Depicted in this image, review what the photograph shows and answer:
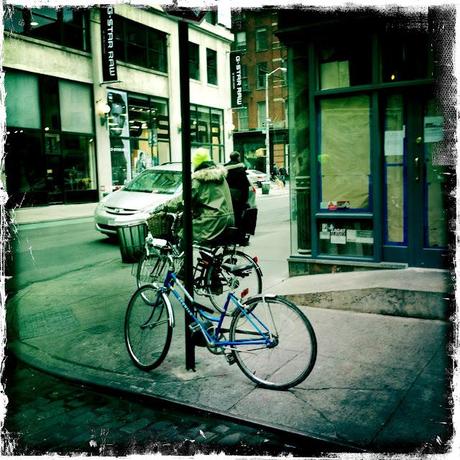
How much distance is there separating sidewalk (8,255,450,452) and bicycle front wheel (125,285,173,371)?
13cm

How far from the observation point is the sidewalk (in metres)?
3.39

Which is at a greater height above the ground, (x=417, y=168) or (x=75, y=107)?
(x=75, y=107)

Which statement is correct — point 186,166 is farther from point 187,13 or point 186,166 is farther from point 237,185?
point 237,185

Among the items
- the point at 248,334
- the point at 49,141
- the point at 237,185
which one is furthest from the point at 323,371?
the point at 49,141

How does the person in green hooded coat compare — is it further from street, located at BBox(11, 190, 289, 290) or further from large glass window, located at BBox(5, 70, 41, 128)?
large glass window, located at BBox(5, 70, 41, 128)

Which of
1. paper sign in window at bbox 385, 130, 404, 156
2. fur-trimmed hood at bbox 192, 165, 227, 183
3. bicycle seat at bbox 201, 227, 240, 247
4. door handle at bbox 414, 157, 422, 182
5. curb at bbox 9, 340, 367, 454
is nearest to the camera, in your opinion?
curb at bbox 9, 340, 367, 454

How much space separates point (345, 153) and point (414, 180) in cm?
100

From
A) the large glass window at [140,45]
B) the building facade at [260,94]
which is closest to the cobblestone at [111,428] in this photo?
the large glass window at [140,45]

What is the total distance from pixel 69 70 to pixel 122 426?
71.2 feet

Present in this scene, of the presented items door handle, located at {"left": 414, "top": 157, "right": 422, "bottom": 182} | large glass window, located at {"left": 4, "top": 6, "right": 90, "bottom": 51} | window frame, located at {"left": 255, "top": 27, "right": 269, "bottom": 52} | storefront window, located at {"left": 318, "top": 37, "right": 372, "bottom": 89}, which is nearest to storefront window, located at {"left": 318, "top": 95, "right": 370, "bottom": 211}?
storefront window, located at {"left": 318, "top": 37, "right": 372, "bottom": 89}

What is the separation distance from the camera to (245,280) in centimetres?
763

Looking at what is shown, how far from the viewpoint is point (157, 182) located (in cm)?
1214

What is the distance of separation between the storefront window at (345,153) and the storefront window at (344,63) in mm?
221

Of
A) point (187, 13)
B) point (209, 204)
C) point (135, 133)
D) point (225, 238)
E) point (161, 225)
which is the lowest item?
point (225, 238)
